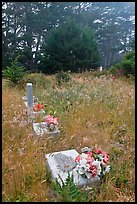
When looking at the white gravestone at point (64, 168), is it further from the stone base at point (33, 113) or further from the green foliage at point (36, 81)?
the green foliage at point (36, 81)

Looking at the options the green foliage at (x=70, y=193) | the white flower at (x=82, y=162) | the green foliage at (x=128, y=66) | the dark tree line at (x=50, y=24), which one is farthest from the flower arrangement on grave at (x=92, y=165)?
the dark tree line at (x=50, y=24)

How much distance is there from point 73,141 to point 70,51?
29.0 ft

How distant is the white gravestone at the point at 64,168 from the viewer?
2.06 m

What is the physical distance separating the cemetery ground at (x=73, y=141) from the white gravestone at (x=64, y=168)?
0.07 meters

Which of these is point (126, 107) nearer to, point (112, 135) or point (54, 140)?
point (112, 135)

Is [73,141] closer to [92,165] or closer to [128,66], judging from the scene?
[92,165]

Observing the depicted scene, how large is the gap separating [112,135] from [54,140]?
80cm

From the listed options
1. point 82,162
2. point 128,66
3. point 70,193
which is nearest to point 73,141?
point 82,162

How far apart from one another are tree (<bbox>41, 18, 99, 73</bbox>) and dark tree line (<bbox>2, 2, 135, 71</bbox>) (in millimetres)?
415

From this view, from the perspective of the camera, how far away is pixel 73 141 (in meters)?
3.02

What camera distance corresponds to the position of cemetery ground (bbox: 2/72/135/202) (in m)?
2.01

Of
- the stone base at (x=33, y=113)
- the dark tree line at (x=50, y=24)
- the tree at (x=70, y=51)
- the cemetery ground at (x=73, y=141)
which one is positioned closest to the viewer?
the cemetery ground at (x=73, y=141)

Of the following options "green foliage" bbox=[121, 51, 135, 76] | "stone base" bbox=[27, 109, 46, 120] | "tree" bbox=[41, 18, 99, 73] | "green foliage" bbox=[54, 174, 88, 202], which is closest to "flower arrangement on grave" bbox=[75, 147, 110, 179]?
"green foliage" bbox=[54, 174, 88, 202]

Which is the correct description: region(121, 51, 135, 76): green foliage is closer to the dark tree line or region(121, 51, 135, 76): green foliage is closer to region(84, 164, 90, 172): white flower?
the dark tree line
